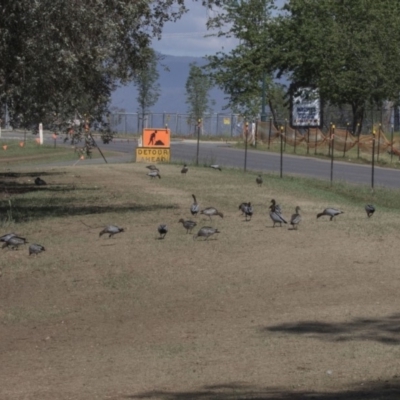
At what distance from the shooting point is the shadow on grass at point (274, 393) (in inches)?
312

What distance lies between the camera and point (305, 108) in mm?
63844

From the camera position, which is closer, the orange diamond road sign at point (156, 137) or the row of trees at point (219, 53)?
the row of trees at point (219, 53)

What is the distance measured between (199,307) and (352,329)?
2.20 meters

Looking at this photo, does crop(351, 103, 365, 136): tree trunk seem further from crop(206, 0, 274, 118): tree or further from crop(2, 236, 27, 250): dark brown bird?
→ crop(2, 236, 27, 250): dark brown bird

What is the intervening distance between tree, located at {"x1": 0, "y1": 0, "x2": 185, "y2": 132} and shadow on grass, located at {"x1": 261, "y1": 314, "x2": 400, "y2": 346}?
26.8 ft

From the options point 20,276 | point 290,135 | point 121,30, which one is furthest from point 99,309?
point 290,135

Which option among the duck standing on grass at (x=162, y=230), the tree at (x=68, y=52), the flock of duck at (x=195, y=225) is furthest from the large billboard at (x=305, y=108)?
the duck standing on grass at (x=162, y=230)

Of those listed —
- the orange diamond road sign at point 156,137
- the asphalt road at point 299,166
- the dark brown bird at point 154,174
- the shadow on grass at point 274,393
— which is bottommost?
the shadow on grass at point 274,393

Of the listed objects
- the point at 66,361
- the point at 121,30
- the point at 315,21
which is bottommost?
the point at 66,361

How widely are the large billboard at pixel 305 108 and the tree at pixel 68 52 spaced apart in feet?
134

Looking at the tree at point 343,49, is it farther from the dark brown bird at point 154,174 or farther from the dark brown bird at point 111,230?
the dark brown bird at point 111,230

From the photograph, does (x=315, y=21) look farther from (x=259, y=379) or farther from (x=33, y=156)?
(x=259, y=379)

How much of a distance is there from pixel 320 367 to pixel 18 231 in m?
9.36

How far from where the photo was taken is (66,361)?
10.0 metres
